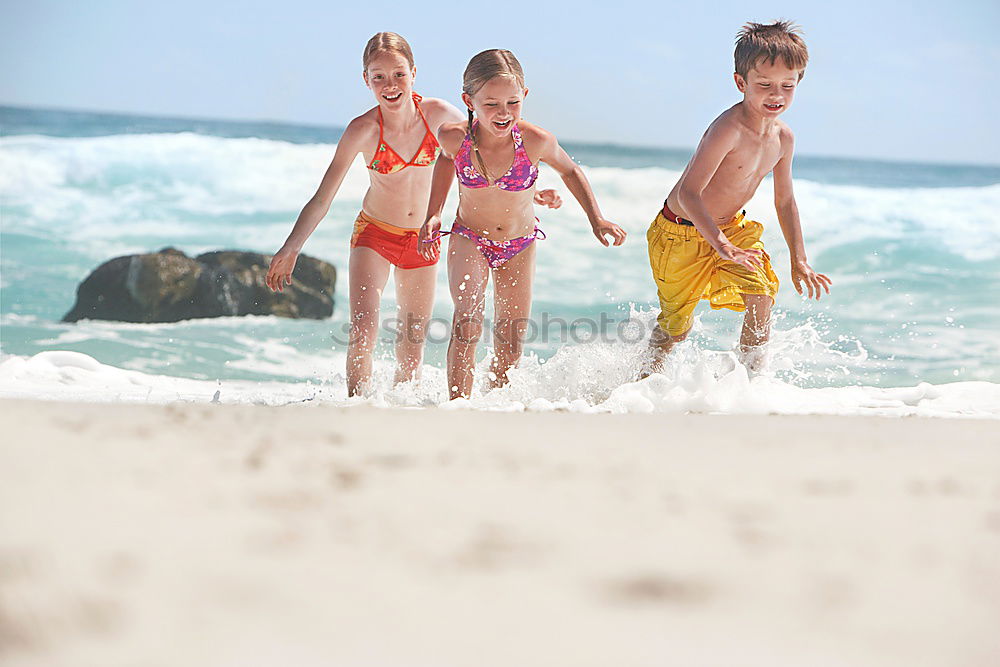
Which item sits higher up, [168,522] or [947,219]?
[947,219]

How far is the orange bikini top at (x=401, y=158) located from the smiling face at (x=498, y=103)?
0.36m

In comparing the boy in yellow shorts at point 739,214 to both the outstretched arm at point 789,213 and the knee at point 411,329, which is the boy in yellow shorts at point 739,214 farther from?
the knee at point 411,329

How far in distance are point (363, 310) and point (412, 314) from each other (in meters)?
0.34

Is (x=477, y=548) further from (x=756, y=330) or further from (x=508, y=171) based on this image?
(x=756, y=330)

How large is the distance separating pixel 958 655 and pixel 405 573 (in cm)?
72

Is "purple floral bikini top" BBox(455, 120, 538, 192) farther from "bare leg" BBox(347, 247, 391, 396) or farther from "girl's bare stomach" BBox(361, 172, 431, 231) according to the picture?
"bare leg" BBox(347, 247, 391, 396)

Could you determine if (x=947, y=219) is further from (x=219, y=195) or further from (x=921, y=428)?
(x=921, y=428)

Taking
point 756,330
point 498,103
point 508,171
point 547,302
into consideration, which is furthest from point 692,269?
point 547,302

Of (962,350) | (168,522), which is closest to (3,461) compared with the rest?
(168,522)

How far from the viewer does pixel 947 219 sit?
14570 mm

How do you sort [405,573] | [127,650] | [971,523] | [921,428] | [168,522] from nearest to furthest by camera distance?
[127,650] → [405,573] → [168,522] → [971,523] → [921,428]

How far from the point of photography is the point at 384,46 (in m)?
3.67

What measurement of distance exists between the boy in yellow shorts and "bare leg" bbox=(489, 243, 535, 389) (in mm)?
562

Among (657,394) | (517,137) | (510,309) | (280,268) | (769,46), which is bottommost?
(657,394)
